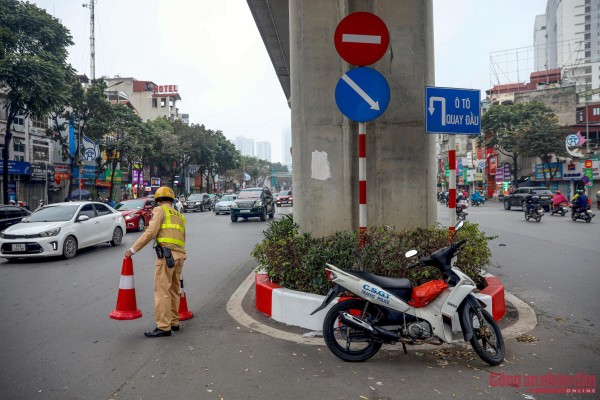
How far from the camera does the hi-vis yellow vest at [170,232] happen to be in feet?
16.8

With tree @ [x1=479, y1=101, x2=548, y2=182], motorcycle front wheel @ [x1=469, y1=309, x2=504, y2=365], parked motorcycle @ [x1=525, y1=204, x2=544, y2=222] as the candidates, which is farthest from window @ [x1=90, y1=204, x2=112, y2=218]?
tree @ [x1=479, y1=101, x2=548, y2=182]

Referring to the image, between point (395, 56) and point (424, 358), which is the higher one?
point (395, 56)

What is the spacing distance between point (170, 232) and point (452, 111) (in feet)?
11.3

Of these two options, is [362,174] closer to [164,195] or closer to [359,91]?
[359,91]

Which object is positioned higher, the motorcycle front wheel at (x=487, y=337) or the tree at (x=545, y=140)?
the tree at (x=545, y=140)

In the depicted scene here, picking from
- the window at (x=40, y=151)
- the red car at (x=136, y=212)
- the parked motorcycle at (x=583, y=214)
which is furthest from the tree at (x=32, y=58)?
the parked motorcycle at (x=583, y=214)

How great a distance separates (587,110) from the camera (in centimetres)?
4775

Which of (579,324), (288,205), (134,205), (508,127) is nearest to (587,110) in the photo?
(508,127)

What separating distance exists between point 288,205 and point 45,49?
81.9 feet

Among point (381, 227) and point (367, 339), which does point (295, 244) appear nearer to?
point (381, 227)

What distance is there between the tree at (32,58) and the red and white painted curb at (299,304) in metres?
20.3

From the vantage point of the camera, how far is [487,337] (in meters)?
4.18

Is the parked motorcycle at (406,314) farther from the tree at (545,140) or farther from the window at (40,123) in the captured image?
the tree at (545,140)

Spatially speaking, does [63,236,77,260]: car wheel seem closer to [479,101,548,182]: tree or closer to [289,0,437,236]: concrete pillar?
[289,0,437,236]: concrete pillar
